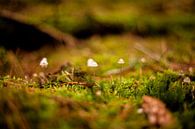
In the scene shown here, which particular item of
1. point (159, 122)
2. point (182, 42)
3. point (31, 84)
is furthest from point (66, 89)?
point (182, 42)

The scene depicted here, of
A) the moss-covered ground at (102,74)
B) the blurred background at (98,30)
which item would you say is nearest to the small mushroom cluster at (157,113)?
the moss-covered ground at (102,74)

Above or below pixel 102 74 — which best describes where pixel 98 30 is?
above

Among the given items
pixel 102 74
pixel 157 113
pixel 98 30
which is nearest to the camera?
pixel 157 113

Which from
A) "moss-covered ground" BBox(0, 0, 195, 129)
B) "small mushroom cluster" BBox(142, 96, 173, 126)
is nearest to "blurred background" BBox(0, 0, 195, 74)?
"moss-covered ground" BBox(0, 0, 195, 129)

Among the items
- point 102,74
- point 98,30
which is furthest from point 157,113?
point 98,30

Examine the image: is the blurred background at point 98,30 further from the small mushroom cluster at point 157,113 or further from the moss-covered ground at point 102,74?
the small mushroom cluster at point 157,113

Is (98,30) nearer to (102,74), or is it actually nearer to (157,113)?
(102,74)

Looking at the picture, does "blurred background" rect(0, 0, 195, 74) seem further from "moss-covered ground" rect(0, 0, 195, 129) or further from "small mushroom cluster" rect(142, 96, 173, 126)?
"small mushroom cluster" rect(142, 96, 173, 126)
